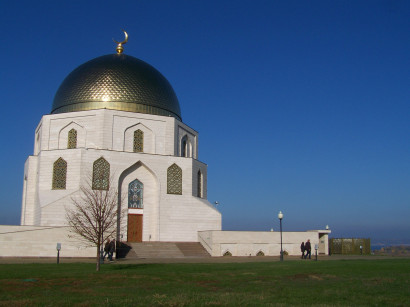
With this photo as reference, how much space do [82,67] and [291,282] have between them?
28.4 meters

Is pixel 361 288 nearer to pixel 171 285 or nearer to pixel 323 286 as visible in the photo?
pixel 323 286

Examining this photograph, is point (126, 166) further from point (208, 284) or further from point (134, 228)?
point (208, 284)

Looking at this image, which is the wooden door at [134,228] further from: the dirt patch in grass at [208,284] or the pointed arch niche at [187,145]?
the dirt patch in grass at [208,284]

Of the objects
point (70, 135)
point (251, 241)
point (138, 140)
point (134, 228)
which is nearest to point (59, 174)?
point (70, 135)

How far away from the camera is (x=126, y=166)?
104 feet

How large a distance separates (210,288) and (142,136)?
75.3 ft

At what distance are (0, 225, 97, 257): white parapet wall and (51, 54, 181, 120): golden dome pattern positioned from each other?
35.9 feet

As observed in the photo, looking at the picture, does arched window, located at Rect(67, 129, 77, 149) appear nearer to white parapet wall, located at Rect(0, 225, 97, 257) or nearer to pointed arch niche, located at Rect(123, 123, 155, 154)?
pointed arch niche, located at Rect(123, 123, 155, 154)

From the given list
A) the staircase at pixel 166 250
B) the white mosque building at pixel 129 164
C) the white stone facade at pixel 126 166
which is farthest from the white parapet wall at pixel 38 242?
the white stone facade at pixel 126 166

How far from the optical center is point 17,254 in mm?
25141

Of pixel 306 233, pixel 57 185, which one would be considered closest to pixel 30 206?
pixel 57 185

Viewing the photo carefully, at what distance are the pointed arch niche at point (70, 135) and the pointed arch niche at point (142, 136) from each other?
3149mm

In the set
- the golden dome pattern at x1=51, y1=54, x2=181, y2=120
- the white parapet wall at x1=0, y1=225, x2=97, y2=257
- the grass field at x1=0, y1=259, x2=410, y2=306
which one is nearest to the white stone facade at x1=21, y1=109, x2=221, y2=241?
the golden dome pattern at x1=51, y1=54, x2=181, y2=120

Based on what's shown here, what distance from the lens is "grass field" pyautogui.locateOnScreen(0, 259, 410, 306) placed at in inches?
376
